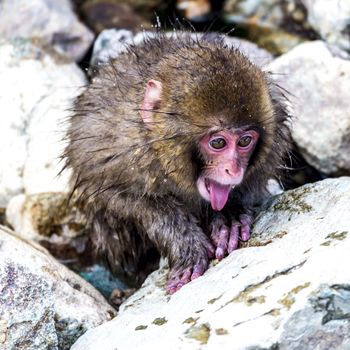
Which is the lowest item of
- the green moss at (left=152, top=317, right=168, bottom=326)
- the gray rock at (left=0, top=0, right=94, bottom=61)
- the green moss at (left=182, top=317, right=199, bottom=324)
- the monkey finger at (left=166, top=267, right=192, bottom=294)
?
the green moss at (left=182, top=317, right=199, bottom=324)

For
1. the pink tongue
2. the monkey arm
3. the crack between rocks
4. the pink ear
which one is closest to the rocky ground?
the crack between rocks

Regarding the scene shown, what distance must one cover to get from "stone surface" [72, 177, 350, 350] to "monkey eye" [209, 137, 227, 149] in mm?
490

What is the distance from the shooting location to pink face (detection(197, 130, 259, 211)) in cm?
444

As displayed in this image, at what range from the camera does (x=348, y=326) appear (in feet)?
12.0

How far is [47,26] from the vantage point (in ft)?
25.5

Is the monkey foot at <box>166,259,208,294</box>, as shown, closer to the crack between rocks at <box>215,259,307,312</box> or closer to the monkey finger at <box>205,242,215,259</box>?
the monkey finger at <box>205,242,215,259</box>

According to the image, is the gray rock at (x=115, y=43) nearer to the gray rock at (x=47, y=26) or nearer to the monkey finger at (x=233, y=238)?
the gray rock at (x=47, y=26)

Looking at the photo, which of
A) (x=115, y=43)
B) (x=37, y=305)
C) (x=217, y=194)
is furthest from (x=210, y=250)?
(x=115, y=43)

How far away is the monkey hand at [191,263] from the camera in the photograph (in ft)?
15.2

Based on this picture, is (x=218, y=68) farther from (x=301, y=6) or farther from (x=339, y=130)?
(x=301, y=6)

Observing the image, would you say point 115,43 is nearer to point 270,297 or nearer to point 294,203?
point 294,203

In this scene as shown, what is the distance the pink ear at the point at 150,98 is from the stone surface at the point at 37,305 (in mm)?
876

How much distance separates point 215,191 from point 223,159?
0.76ft

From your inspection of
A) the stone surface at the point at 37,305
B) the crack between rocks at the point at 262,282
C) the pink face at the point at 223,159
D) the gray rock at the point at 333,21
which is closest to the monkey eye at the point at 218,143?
the pink face at the point at 223,159
